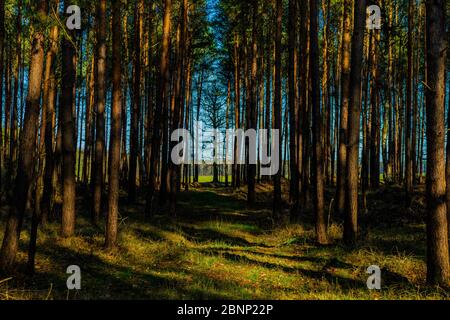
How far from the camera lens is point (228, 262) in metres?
8.41

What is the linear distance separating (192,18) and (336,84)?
9.97 m

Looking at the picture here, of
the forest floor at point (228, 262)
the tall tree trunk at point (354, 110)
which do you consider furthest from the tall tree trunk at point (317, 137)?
the tall tree trunk at point (354, 110)

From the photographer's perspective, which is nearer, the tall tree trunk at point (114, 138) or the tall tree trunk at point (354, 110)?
the tall tree trunk at point (114, 138)

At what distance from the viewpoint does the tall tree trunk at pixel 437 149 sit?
6.24 metres

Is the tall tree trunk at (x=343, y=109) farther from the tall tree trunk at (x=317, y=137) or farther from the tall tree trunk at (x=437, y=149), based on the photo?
Result: the tall tree trunk at (x=437, y=149)

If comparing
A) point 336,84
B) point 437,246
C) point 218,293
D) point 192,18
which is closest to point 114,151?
point 218,293

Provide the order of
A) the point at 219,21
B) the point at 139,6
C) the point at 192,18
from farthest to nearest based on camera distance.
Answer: the point at 219,21
the point at 192,18
the point at 139,6

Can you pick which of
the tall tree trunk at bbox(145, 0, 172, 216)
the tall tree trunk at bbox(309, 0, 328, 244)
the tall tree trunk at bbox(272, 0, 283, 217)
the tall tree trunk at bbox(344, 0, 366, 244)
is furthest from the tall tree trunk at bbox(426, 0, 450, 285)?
the tall tree trunk at bbox(145, 0, 172, 216)

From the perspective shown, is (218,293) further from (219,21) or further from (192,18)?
(219,21)

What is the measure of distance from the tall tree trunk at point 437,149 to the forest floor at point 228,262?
0.49m

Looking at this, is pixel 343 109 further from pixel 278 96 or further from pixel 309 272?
pixel 309 272

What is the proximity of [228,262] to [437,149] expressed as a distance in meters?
4.72

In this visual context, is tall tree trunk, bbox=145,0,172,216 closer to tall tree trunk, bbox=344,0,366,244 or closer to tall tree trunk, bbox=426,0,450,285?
tall tree trunk, bbox=344,0,366,244
